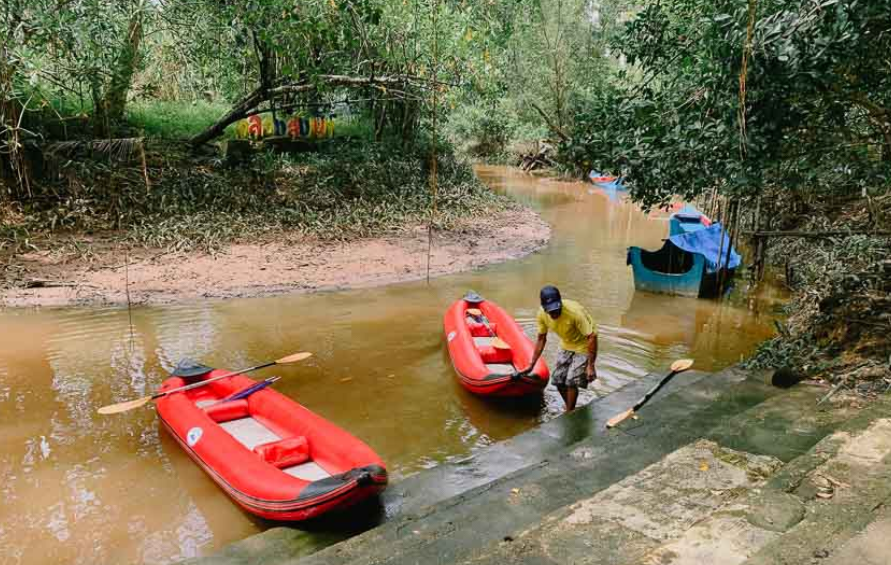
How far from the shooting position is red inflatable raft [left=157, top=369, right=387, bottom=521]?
429cm

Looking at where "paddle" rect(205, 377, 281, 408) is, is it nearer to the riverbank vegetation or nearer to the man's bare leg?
the man's bare leg

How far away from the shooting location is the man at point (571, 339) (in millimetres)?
5777

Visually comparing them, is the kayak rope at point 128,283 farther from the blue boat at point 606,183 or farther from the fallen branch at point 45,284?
the blue boat at point 606,183

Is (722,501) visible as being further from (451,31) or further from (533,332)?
(451,31)

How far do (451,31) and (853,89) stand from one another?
8277 mm

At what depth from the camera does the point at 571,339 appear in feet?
19.5

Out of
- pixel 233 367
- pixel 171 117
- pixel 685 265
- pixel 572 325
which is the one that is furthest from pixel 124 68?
pixel 685 265

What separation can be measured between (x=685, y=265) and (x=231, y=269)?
7.85 meters

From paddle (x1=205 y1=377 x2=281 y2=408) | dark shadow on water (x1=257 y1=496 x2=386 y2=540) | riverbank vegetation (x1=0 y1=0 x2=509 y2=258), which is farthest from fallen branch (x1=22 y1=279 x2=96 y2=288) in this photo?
dark shadow on water (x1=257 y1=496 x2=386 y2=540)

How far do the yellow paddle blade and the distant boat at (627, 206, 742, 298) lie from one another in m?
4.48

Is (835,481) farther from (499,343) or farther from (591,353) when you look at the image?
(499,343)

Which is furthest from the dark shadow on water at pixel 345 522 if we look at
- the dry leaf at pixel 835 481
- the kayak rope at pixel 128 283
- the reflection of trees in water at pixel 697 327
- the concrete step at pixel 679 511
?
the reflection of trees in water at pixel 697 327

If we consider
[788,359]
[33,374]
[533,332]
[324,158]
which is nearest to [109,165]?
[324,158]

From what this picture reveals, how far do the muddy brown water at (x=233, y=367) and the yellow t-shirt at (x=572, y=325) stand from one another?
98cm
